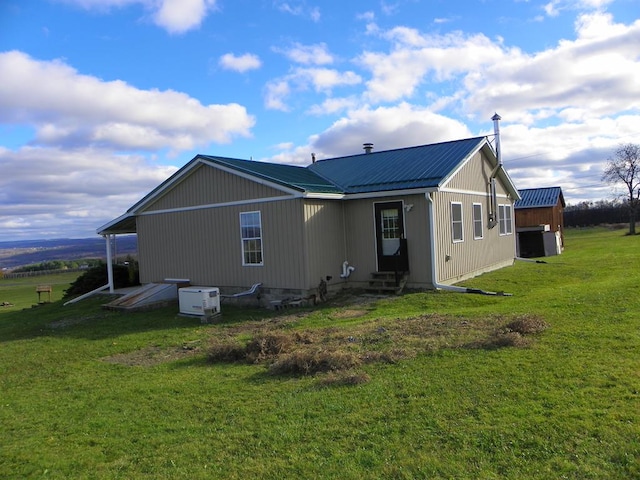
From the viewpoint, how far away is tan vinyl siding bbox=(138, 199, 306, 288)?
1314 centimetres

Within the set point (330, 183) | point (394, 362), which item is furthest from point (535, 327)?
point (330, 183)

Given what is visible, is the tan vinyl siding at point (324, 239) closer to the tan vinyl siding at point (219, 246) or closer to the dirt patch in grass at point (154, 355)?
the tan vinyl siding at point (219, 246)

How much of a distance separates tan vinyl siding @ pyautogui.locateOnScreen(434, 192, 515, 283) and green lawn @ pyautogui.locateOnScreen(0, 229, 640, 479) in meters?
4.87

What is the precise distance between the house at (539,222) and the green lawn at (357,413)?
18786mm

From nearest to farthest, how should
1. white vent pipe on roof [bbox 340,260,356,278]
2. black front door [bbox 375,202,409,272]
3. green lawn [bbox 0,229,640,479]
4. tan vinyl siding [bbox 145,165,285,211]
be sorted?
green lawn [bbox 0,229,640,479] < black front door [bbox 375,202,409,272] < tan vinyl siding [bbox 145,165,285,211] < white vent pipe on roof [bbox 340,260,356,278]

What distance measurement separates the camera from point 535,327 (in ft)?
23.7

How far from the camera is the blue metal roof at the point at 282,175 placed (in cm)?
1322

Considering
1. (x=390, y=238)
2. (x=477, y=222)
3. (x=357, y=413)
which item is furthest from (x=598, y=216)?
(x=357, y=413)

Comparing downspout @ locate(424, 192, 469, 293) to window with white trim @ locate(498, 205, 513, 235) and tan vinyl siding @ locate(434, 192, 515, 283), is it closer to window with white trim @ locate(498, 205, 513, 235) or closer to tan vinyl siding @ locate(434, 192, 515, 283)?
tan vinyl siding @ locate(434, 192, 515, 283)

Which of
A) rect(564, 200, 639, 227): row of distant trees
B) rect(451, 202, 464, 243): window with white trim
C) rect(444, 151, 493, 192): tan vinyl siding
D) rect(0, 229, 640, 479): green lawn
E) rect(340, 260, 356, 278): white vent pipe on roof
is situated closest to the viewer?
rect(0, 229, 640, 479): green lawn

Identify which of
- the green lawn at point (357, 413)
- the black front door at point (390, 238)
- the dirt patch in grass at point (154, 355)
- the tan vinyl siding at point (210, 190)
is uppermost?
the tan vinyl siding at point (210, 190)

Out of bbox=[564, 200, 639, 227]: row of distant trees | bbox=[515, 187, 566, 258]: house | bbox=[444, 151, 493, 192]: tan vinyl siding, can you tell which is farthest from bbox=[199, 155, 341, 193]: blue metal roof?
bbox=[564, 200, 639, 227]: row of distant trees

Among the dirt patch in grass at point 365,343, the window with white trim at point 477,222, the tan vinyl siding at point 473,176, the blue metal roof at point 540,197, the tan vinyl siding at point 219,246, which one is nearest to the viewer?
the dirt patch in grass at point 365,343

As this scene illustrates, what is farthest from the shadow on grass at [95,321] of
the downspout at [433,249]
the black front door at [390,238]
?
the downspout at [433,249]
